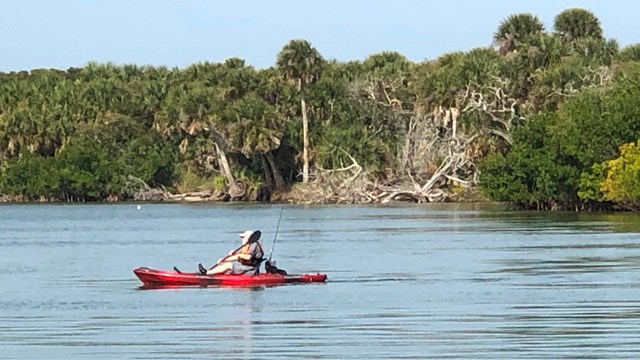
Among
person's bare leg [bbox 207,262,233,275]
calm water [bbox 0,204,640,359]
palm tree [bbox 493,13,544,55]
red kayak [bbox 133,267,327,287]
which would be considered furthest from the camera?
palm tree [bbox 493,13,544,55]

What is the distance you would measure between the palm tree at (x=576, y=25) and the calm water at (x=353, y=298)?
36.7 m

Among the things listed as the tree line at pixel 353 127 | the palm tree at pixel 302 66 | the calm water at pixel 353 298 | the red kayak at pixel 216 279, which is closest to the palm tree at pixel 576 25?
the tree line at pixel 353 127

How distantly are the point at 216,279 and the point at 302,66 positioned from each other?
6295cm

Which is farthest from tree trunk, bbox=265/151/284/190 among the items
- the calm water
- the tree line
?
the calm water

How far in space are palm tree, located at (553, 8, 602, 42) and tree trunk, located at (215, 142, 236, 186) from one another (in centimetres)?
2061

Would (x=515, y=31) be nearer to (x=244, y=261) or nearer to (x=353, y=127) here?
(x=353, y=127)

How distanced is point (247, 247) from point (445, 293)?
4491 mm

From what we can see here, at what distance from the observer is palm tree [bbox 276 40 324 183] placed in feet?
322

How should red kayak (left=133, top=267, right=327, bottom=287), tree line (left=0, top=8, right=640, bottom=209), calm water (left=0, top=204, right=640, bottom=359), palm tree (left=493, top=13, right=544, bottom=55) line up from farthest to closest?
palm tree (left=493, top=13, right=544, bottom=55), tree line (left=0, top=8, right=640, bottom=209), red kayak (left=133, top=267, right=327, bottom=287), calm water (left=0, top=204, right=640, bottom=359)

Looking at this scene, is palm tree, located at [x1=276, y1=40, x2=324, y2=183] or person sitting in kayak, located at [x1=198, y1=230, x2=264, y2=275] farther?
palm tree, located at [x1=276, y1=40, x2=324, y2=183]

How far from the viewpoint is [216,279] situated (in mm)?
36000

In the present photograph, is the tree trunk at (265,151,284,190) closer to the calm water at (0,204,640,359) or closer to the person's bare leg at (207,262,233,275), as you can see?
the calm water at (0,204,640,359)

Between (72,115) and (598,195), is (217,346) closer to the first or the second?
(598,195)

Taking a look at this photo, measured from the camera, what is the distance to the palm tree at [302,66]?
98.1 m
